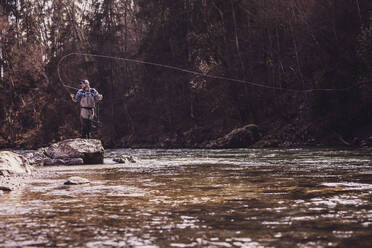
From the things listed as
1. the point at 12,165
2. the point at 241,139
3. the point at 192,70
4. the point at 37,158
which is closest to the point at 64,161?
the point at 37,158

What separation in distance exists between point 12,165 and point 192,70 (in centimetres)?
2587

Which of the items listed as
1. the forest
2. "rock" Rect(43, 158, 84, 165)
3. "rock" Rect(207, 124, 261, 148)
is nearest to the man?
"rock" Rect(43, 158, 84, 165)

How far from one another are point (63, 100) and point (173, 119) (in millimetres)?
7804

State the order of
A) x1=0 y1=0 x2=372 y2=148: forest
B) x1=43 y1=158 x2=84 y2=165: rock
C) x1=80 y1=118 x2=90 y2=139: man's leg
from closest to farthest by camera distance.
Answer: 1. x1=43 y1=158 x2=84 y2=165: rock
2. x1=80 y1=118 x2=90 y2=139: man's leg
3. x1=0 y1=0 x2=372 y2=148: forest

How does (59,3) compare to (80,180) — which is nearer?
(80,180)

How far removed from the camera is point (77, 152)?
41.8 ft

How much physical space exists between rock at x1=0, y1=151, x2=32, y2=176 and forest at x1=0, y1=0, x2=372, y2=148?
43.9 feet

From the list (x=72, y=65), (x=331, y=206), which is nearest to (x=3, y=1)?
(x=72, y=65)

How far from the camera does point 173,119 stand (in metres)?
36.9

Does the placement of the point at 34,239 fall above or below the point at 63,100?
below

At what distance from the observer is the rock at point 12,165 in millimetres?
9445

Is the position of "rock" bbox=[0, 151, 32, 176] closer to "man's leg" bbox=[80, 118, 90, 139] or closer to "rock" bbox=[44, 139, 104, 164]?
"rock" bbox=[44, 139, 104, 164]

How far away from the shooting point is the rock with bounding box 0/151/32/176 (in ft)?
31.0

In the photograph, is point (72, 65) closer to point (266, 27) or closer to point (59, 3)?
point (59, 3)
